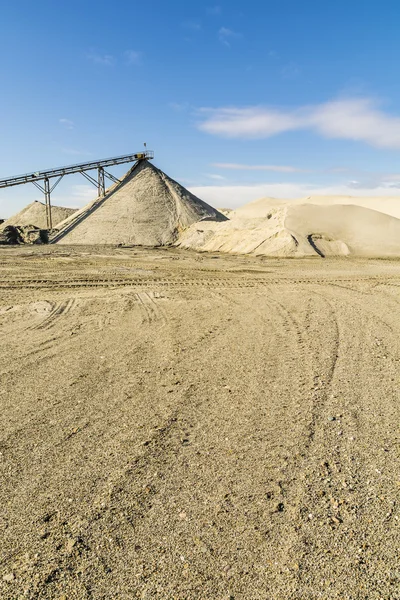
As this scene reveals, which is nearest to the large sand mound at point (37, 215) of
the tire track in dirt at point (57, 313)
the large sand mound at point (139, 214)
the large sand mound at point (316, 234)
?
the large sand mound at point (139, 214)

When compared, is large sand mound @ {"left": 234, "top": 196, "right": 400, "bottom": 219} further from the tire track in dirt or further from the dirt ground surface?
the dirt ground surface

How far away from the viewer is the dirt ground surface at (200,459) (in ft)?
7.94

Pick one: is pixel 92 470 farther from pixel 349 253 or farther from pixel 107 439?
pixel 349 253

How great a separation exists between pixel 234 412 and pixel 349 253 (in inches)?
700

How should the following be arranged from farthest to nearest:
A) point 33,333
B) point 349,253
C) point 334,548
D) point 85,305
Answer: point 349,253, point 85,305, point 33,333, point 334,548

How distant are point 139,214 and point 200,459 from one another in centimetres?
2806

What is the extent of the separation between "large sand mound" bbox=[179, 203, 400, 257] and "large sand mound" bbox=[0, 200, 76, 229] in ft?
82.6

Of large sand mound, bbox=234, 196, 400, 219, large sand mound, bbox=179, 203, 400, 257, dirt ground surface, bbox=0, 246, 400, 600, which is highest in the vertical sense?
large sand mound, bbox=234, 196, 400, 219

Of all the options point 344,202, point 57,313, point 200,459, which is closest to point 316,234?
point 57,313

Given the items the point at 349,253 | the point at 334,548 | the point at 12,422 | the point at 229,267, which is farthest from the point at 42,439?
the point at 349,253

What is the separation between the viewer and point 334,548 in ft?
8.40

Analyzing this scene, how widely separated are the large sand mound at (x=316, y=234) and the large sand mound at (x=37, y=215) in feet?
82.6

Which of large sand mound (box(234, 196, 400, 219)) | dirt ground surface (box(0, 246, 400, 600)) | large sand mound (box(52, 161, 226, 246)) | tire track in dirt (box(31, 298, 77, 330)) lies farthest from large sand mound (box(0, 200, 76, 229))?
dirt ground surface (box(0, 246, 400, 600))

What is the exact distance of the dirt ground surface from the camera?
7.94 ft
